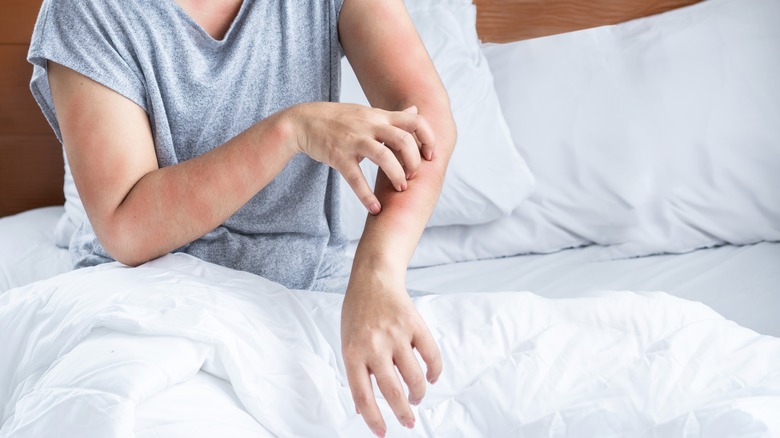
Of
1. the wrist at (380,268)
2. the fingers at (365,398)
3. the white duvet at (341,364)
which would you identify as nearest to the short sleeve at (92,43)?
the white duvet at (341,364)

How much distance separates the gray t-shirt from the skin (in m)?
0.03

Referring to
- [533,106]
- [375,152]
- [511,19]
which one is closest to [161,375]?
[375,152]

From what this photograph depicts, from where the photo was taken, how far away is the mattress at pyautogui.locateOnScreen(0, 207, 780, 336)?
1.40m

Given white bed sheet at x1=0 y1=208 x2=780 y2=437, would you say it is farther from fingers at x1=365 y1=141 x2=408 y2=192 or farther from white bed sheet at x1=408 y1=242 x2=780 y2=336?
fingers at x1=365 y1=141 x2=408 y2=192

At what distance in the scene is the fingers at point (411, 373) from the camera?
0.74m

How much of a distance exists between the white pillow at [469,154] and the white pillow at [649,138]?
46 mm

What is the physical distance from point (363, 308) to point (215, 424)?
17cm

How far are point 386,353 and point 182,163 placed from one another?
0.36 meters

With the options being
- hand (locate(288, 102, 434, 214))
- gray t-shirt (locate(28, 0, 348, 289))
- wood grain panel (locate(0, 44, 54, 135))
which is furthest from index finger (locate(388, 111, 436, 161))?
wood grain panel (locate(0, 44, 54, 135))

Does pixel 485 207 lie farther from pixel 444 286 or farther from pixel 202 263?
pixel 202 263

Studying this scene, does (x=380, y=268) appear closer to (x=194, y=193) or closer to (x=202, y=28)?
(x=194, y=193)

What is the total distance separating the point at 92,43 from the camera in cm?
102

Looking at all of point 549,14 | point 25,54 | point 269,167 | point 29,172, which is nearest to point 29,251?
point 29,172

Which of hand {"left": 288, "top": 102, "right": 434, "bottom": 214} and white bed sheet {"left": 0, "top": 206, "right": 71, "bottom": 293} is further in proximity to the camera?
white bed sheet {"left": 0, "top": 206, "right": 71, "bottom": 293}
